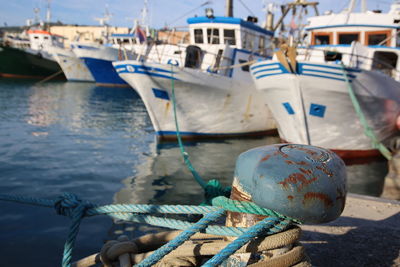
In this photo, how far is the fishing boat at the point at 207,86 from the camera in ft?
36.0

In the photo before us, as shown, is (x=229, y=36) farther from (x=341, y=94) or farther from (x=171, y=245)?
(x=171, y=245)

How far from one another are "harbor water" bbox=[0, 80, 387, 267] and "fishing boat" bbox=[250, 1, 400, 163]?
972mm

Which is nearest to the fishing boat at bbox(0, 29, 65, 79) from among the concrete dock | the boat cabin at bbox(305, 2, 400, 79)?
the boat cabin at bbox(305, 2, 400, 79)

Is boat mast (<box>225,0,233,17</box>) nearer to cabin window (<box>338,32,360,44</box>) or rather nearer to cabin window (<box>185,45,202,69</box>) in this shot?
cabin window (<box>185,45,202,69</box>)

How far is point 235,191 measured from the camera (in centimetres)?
199

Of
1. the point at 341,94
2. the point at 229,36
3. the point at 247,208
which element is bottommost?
the point at 341,94

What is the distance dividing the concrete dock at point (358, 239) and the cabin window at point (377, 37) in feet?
29.8

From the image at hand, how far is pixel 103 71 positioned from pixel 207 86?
2352 cm

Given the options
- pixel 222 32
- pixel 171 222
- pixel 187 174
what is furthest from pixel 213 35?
pixel 171 222

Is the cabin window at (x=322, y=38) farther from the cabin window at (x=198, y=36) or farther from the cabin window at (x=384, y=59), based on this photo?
the cabin window at (x=198, y=36)

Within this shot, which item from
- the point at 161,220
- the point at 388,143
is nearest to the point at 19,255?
the point at 161,220

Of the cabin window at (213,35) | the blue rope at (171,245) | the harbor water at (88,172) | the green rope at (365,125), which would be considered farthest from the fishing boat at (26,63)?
the blue rope at (171,245)

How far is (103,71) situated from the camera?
32.6m

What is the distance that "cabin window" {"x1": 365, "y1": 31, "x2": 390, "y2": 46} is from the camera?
11266 mm
